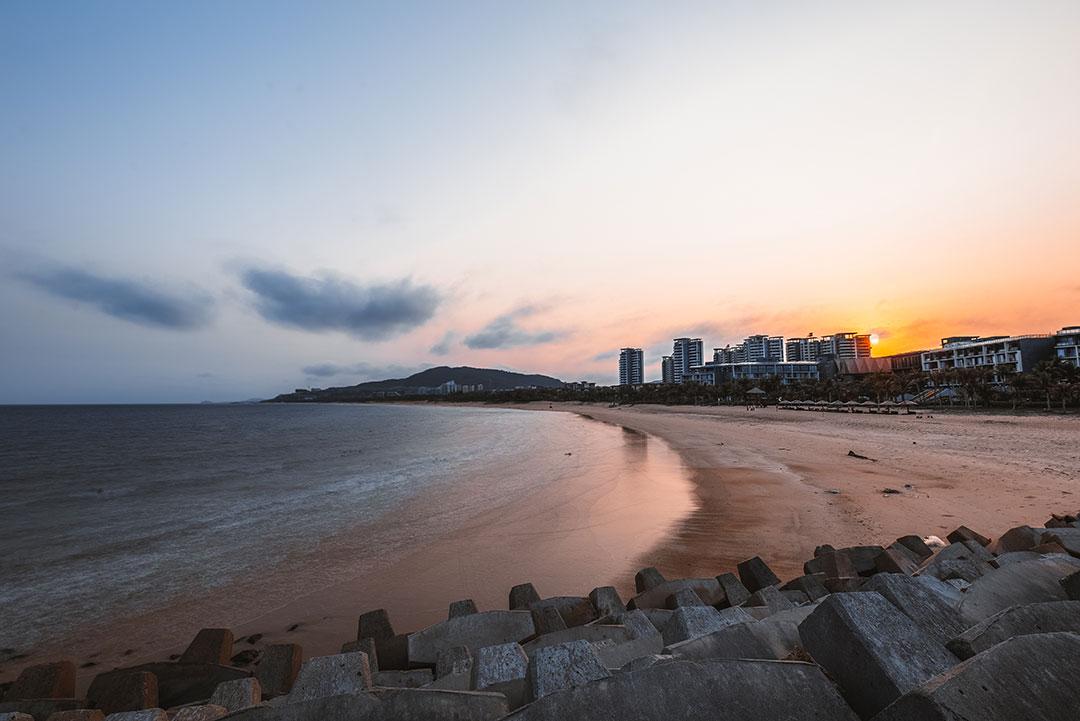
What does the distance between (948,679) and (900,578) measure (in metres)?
1.86

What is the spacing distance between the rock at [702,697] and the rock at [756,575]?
3.85m

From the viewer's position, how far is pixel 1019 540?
5.83 m

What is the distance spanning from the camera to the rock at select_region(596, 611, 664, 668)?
3.21 metres

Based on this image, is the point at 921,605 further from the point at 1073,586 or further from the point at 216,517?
the point at 216,517

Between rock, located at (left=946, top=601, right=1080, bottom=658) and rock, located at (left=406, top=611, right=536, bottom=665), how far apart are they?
307 centimetres

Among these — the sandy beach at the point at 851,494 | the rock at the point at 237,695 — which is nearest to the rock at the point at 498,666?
the rock at the point at 237,695

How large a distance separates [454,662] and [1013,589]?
4248 millimetres

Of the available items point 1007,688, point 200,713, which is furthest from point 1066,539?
point 200,713

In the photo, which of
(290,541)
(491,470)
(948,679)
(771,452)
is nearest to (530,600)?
(948,679)

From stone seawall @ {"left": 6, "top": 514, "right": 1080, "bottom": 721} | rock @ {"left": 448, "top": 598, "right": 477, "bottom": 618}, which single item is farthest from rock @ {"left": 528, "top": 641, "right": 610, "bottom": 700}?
rock @ {"left": 448, "top": 598, "right": 477, "bottom": 618}

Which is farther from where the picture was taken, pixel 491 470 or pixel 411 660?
pixel 491 470

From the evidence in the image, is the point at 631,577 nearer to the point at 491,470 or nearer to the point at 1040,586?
the point at 1040,586

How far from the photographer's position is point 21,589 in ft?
28.9

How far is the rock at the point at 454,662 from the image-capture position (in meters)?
3.54
